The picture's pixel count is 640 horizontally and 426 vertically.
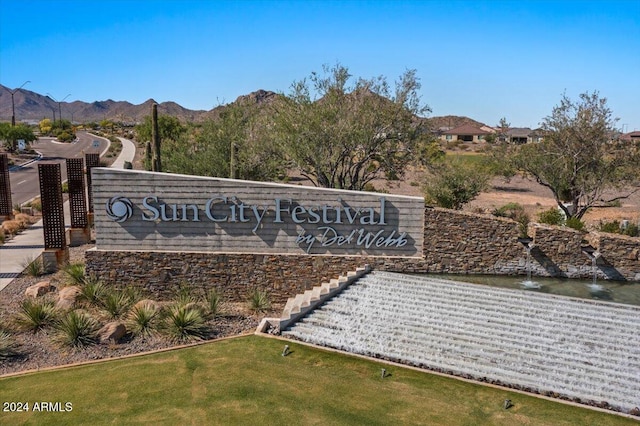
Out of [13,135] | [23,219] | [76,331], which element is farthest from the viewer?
[13,135]

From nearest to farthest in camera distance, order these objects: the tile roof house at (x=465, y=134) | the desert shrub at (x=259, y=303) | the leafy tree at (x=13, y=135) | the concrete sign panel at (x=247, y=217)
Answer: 1. the desert shrub at (x=259, y=303)
2. the concrete sign panel at (x=247, y=217)
3. the leafy tree at (x=13, y=135)
4. the tile roof house at (x=465, y=134)

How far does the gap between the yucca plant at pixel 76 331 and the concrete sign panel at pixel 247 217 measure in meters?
4.52

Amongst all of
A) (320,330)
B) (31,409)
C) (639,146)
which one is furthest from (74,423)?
(639,146)

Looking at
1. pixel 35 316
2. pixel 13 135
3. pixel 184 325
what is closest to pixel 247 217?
pixel 184 325

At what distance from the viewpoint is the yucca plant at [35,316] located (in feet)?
50.6

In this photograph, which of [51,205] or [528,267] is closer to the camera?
[528,267]

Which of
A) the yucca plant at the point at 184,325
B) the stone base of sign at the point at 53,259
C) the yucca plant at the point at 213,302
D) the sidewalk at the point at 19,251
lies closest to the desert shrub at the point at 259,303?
the yucca plant at the point at 213,302

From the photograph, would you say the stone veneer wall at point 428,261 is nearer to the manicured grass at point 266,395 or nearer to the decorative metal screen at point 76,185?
the manicured grass at point 266,395

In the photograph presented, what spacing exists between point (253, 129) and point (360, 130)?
607cm

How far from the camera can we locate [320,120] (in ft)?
82.2

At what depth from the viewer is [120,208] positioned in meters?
18.8

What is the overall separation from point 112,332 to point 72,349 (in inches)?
41.8

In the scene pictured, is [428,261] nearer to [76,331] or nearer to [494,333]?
[494,333]

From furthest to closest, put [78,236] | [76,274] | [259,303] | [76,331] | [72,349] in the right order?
1. [78,236]
2. [76,274]
3. [259,303]
4. [76,331]
5. [72,349]
